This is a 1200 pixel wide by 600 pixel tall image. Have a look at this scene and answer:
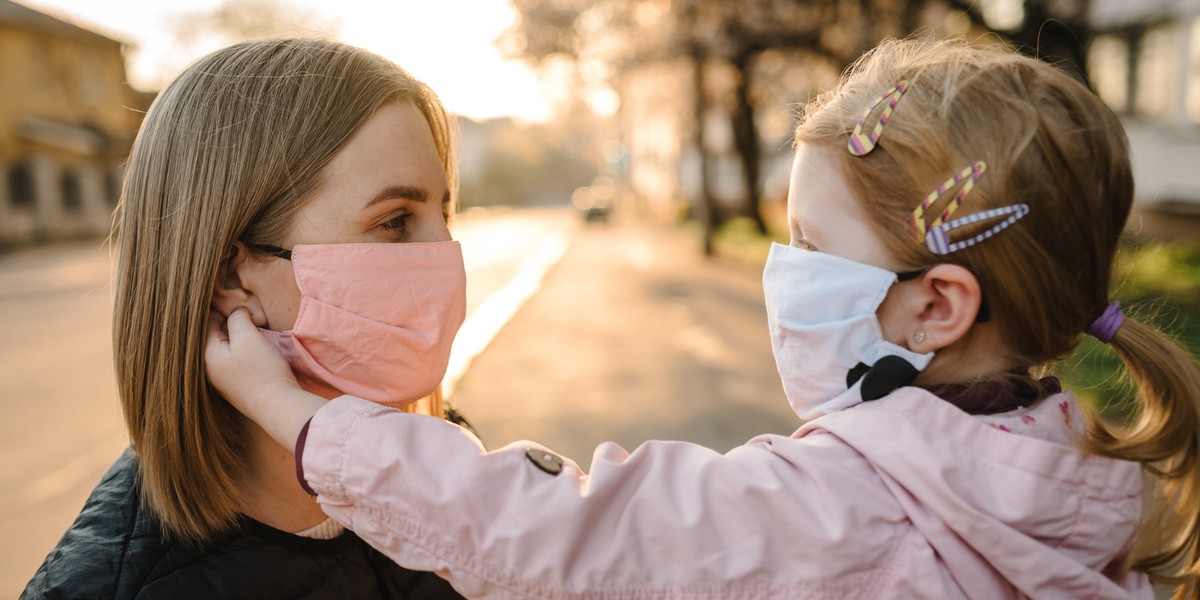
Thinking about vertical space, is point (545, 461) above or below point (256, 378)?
below

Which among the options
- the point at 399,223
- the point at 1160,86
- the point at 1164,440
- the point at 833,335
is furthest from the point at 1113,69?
the point at 399,223

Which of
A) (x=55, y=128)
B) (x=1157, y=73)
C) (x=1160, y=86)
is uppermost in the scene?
(x=55, y=128)

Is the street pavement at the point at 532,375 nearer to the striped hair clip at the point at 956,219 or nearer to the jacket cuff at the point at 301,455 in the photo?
the jacket cuff at the point at 301,455

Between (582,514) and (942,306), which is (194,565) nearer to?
(582,514)

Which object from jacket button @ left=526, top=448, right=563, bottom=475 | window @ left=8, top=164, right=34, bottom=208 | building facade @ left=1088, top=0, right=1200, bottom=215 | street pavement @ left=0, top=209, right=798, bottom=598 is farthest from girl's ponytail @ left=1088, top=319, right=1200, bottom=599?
window @ left=8, top=164, right=34, bottom=208

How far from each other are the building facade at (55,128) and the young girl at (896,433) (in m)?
34.1

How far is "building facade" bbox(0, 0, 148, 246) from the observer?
3164 cm

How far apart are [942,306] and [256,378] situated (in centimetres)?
126

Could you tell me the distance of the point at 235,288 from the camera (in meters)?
1.87

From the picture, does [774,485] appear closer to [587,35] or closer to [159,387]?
[159,387]

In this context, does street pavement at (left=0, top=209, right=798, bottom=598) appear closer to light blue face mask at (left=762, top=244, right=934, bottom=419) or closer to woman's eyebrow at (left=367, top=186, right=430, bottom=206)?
woman's eyebrow at (left=367, top=186, right=430, bottom=206)

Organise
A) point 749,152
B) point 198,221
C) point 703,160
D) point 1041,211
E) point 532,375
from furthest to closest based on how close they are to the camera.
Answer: point 749,152 → point 703,160 → point 532,375 → point 198,221 → point 1041,211

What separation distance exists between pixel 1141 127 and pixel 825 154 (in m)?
20.5

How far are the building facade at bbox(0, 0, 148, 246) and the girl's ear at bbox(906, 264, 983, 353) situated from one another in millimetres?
34301
